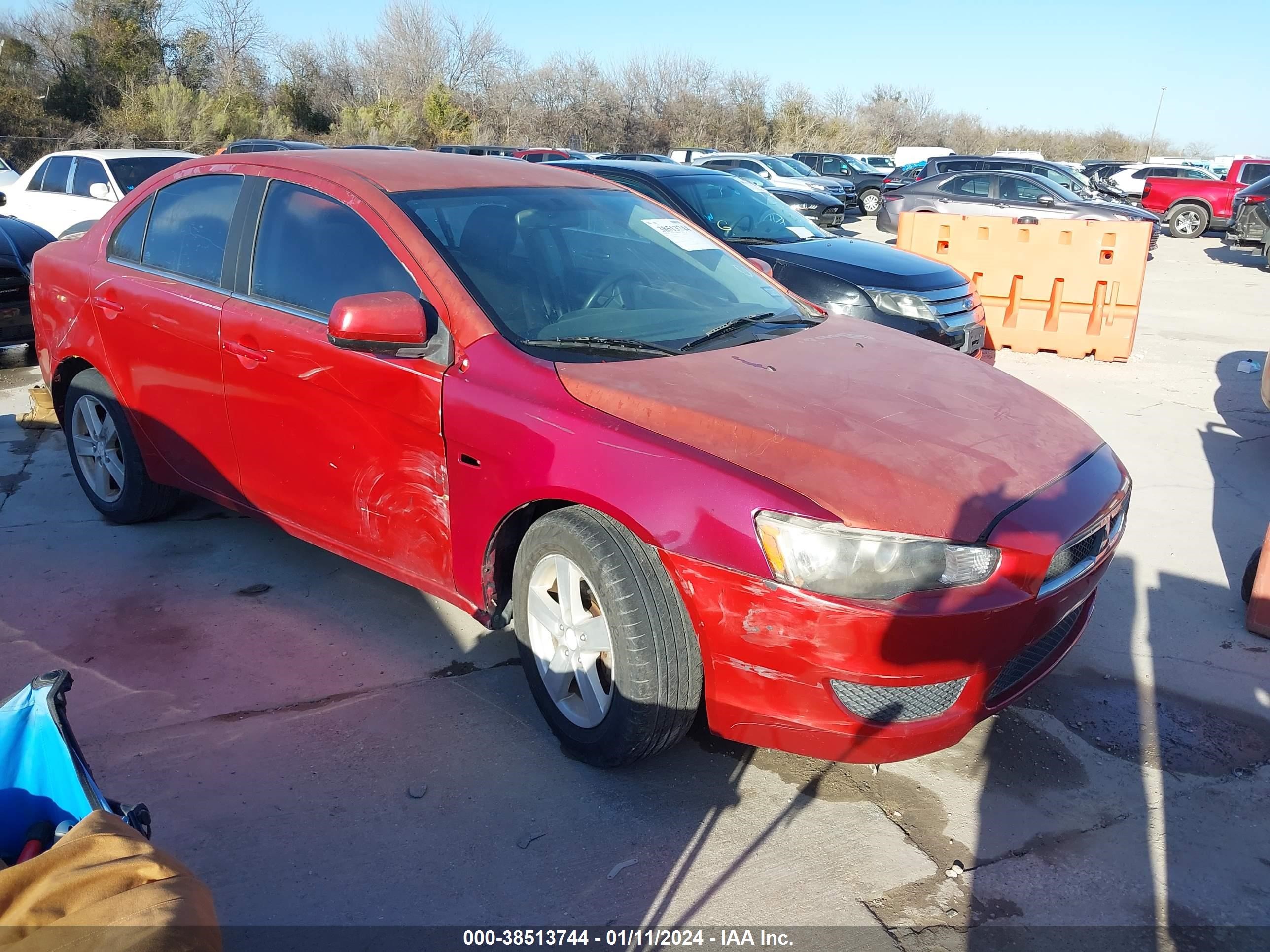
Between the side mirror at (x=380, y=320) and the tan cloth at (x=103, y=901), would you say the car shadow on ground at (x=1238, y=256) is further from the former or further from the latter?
the tan cloth at (x=103, y=901)

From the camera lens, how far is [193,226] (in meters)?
4.20

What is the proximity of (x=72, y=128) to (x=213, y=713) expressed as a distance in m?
31.2

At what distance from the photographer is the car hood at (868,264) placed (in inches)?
278

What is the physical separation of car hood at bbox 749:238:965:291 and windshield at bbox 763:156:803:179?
52.6 ft

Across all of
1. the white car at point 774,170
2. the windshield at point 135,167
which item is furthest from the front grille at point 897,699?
the white car at point 774,170

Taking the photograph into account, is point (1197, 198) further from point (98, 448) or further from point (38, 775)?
point (38, 775)

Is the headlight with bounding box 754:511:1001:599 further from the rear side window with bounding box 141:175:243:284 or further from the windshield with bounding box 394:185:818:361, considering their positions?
the rear side window with bounding box 141:175:243:284

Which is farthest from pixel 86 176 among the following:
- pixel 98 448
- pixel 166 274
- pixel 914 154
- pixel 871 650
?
pixel 914 154

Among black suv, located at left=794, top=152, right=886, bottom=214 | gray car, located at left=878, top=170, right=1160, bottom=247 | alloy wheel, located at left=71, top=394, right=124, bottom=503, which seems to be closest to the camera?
alloy wheel, located at left=71, top=394, right=124, bottom=503

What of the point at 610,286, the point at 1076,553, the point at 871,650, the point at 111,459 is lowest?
the point at 111,459

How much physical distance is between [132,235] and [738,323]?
9.24 ft

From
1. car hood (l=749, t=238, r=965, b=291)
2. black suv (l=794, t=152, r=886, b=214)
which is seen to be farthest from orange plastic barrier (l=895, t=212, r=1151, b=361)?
black suv (l=794, t=152, r=886, b=214)

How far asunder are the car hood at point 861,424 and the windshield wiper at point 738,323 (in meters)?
0.08

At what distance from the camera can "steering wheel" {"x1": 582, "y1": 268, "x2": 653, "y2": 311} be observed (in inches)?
139
